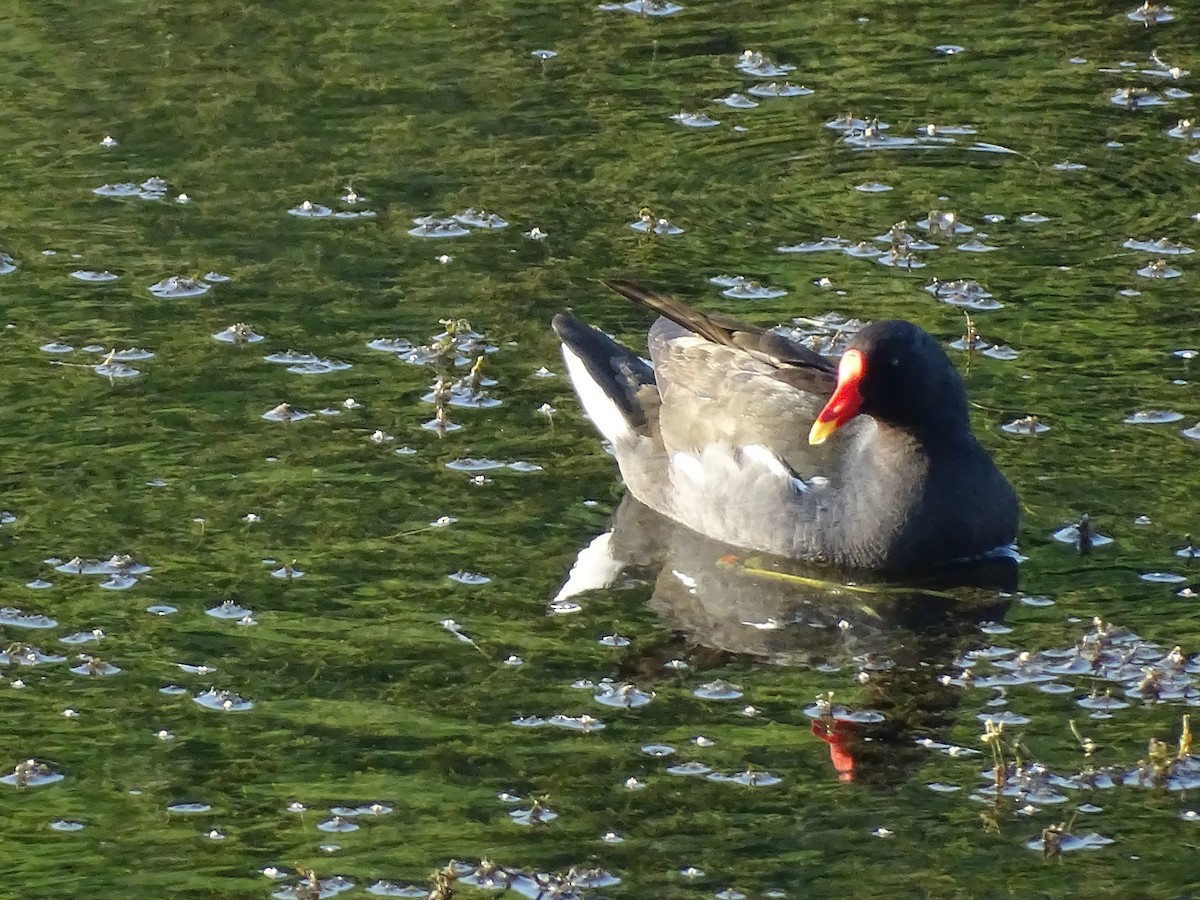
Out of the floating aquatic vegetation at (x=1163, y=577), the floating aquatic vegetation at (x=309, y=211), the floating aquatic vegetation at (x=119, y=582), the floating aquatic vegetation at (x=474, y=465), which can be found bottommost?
the floating aquatic vegetation at (x=119, y=582)

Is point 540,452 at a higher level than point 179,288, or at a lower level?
lower

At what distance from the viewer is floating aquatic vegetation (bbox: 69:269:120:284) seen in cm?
1092

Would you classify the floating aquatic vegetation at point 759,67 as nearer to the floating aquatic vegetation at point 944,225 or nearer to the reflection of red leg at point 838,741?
the floating aquatic vegetation at point 944,225

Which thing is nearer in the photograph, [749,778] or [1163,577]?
[749,778]

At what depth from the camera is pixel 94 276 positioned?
11.0 meters

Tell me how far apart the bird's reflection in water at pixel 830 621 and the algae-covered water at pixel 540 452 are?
0.02 m

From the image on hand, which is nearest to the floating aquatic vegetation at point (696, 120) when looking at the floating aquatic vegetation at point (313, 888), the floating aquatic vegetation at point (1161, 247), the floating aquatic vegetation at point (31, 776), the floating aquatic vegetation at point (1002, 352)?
→ the floating aquatic vegetation at point (1161, 247)

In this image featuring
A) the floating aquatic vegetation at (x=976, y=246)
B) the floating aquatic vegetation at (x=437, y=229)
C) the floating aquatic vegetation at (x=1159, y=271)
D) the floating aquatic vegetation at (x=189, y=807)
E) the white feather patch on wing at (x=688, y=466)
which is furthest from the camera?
the floating aquatic vegetation at (x=437, y=229)

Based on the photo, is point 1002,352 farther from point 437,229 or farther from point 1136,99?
point 1136,99

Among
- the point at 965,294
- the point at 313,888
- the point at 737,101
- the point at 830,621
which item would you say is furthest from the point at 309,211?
the point at 313,888

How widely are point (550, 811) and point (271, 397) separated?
355cm

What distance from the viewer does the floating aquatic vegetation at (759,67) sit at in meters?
13.6

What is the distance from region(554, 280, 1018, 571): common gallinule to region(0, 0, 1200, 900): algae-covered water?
0.19 m

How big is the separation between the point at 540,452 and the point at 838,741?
259 cm
